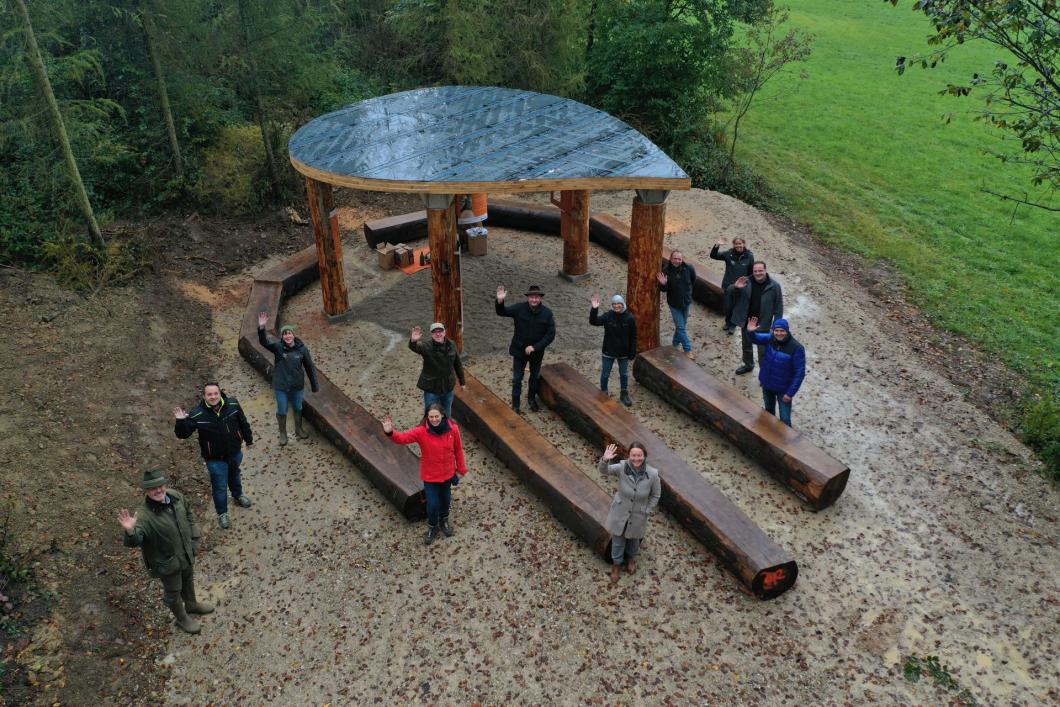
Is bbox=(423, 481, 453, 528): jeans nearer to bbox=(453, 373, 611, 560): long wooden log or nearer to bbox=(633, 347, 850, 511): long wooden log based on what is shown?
bbox=(453, 373, 611, 560): long wooden log

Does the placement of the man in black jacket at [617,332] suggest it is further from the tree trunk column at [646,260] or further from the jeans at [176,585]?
the jeans at [176,585]

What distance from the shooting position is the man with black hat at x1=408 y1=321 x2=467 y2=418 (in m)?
8.03

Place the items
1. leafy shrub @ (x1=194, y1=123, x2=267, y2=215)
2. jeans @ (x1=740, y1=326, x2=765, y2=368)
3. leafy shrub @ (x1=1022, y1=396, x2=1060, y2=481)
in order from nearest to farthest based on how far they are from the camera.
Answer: leafy shrub @ (x1=1022, y1=396, x2=1060, y2=481) < jeans @ (x1=740, y1=326, x2=765, y2=368) < leafy shrub @ (x1=194, y1=123, x2=267, y2=215)

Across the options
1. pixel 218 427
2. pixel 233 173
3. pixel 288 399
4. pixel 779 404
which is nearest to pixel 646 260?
pixel 779 404

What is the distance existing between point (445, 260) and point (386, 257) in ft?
11.7

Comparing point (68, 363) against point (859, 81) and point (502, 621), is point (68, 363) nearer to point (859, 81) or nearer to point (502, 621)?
point (502, 621)

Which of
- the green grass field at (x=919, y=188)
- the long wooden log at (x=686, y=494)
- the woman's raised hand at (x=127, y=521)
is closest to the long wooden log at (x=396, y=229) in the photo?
the long wooden log at (x=686, y=494)

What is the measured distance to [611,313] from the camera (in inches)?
349

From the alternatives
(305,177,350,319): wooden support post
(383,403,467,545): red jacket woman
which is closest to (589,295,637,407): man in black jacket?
(383,403,467,545): red jacket woman

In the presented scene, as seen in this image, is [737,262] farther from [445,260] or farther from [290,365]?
[290,365]

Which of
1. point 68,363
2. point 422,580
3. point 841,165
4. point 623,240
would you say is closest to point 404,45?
point 623,240

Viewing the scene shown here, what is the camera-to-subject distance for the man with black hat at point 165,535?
5789mm

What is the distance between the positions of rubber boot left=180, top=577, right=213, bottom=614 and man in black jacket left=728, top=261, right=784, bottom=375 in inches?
256

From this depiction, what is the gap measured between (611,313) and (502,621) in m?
3.81
